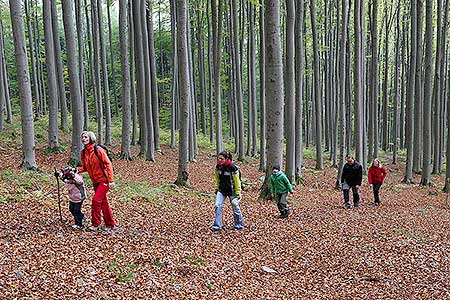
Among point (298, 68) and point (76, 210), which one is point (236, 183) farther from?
point (298, 68)

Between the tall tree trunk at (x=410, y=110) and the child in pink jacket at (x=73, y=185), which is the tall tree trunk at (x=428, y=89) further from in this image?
the child in pink jacket at (x=73, y=185)

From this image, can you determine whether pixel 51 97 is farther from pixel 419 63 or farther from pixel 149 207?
pixel 419 63

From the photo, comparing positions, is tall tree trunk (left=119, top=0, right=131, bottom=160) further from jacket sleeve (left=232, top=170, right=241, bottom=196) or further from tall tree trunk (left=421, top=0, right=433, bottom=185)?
tall tree trunk (left=421, top=0, right=433, bottom=185)

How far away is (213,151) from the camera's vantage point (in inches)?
1130

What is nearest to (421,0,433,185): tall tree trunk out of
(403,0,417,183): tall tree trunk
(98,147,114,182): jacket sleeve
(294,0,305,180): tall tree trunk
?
(403,0,417,183): tall tree trunk

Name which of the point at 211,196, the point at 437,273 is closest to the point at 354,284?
the point at 437,273

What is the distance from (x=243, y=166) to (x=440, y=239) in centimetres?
1391

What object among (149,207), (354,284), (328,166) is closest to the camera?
(354,284)

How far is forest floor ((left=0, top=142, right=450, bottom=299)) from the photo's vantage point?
584 centimetres

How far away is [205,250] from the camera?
7.83m

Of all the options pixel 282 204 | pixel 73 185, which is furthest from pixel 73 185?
pixel 282 204

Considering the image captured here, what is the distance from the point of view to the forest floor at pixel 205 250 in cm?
584

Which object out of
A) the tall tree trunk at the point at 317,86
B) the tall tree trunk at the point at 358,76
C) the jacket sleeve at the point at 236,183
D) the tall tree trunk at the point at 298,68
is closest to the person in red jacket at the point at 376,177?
the tall tree trunk at the point at 298,68

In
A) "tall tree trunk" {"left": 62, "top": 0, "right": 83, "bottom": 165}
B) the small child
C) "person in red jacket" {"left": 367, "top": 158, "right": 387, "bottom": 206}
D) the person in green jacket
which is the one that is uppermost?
"tall tree trunk" {"left": 62, "top": 0, "right": 83, "bottom": 165}
